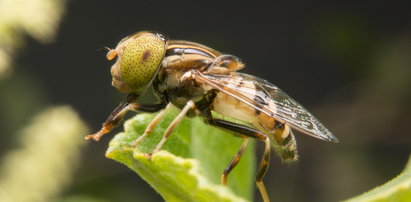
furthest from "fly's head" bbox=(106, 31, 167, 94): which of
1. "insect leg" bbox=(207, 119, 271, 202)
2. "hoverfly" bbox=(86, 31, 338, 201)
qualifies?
"insect leg" bbox=(207, 119, 271, 202)

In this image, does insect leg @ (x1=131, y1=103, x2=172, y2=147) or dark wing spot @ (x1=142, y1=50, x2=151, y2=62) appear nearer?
insect leg @ (x1=131, y1=103, x2=172, y2=147)

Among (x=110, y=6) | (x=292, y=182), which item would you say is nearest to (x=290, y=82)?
(x=110, y=6)

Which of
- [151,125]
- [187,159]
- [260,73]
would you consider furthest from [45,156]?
[260,73]

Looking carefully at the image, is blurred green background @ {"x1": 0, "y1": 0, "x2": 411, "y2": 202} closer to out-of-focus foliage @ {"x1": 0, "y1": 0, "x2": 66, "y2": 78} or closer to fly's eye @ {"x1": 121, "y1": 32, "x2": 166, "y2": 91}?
out-of-focus foliage @ {"x1": 0, "y1": 0, "x2": 66, "y2": 78}

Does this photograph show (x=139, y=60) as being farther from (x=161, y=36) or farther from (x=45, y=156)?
(x=45, y=156)

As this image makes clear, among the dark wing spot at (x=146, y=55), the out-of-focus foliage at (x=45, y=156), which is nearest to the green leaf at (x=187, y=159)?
the dark wing spot at (x=146, y=55)
